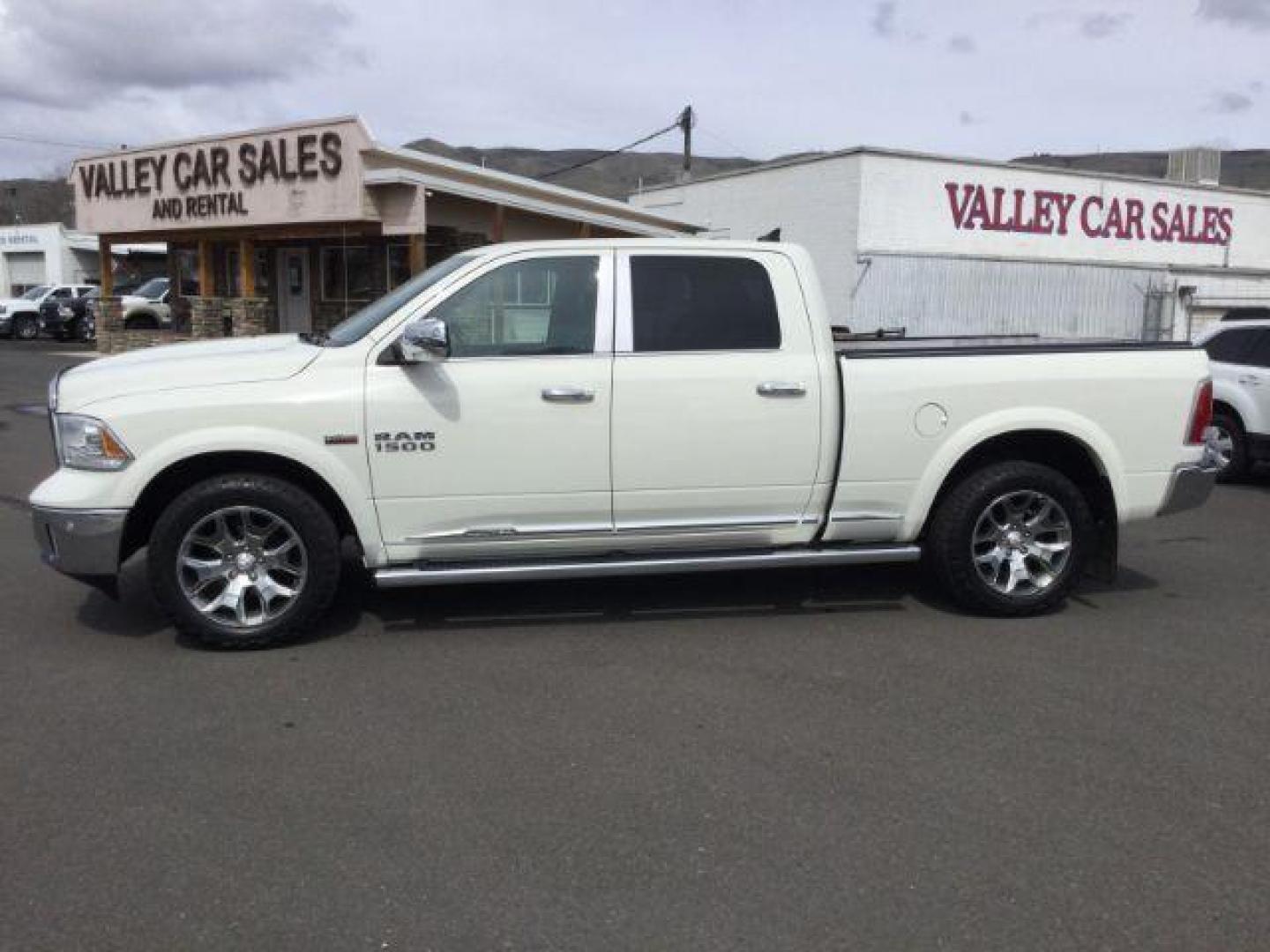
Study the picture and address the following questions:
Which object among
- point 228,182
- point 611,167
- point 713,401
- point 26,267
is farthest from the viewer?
point 611,167

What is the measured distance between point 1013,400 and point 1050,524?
0.71 metres

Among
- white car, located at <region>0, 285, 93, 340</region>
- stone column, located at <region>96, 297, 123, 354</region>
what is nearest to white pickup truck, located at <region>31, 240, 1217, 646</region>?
stone column, located at <region>96, 297, 123, 354</region>

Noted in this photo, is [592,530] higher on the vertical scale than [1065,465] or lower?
lower

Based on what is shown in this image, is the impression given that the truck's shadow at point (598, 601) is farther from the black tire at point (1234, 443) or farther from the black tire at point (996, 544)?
the black tire at point (1234, 443)

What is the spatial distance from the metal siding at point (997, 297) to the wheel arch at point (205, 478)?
1981 cm

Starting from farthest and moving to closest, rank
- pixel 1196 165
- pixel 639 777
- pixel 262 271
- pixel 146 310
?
1. pixel 1196 165
2. pixel 146 310
3. pixel 262 271
4. pixel 639 777

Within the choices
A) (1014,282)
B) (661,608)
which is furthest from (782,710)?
(1014,282)

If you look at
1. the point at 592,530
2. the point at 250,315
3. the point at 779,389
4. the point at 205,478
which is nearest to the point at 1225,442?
the point at 779,389

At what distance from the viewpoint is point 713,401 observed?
215 inches

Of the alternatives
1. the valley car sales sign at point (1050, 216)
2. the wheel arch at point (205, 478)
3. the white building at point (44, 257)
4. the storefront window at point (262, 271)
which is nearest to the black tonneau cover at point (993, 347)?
the wheel arch at point (205, 478)

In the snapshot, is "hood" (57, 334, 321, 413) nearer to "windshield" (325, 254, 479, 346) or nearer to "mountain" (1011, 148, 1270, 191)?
"windshield" (325, 254, 479, 346)

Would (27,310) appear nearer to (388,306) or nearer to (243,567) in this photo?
(388,306)

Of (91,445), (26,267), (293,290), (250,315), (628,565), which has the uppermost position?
(26,267)

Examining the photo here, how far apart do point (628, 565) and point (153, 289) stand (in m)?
29.1
